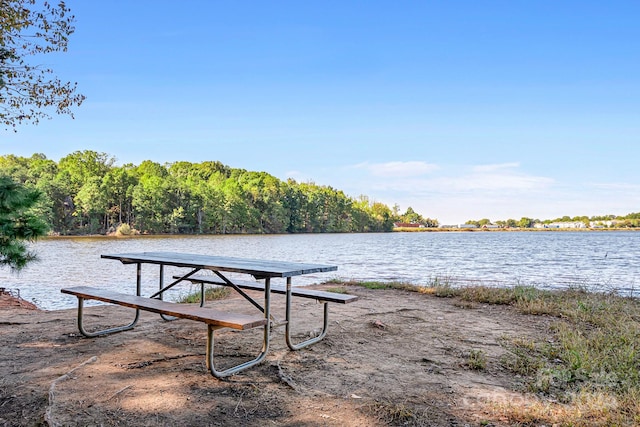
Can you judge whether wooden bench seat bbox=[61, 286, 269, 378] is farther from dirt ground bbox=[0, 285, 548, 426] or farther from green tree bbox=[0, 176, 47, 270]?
green tree bbox=[0, 176, 47, 270]

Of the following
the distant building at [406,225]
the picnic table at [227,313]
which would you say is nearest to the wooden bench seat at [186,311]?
the picnic table at [227,313]

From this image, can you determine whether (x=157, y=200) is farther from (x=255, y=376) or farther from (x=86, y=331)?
(x=255, y=376)

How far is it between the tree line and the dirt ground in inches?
1915

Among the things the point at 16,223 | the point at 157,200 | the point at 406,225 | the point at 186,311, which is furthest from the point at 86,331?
the point at 406,225

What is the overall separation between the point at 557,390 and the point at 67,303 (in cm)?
926

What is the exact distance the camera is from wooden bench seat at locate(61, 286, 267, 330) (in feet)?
10.8

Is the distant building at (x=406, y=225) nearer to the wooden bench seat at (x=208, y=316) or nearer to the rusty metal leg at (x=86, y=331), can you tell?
the rusty metal leg at (x=86, y=331)

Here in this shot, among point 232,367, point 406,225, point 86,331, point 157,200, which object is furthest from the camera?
point 406,225

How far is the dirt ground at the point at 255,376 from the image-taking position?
9.45 feet

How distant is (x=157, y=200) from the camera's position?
6419cm

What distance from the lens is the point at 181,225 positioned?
216 ft

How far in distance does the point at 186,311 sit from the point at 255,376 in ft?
2.67

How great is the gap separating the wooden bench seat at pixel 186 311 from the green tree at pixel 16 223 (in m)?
0.83

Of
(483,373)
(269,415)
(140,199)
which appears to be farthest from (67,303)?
(140,199)
